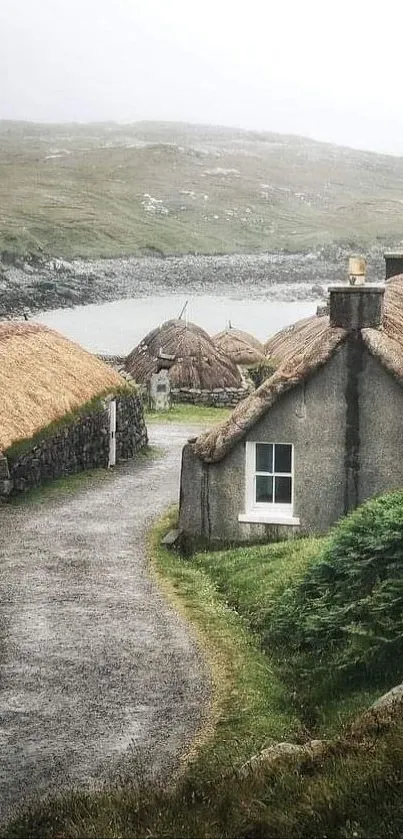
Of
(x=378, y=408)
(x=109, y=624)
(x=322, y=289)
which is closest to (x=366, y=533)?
(x=109, y=624)

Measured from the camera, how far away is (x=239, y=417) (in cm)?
2083

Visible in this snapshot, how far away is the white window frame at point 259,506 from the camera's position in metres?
21.0

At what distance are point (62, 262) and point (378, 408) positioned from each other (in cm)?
14975

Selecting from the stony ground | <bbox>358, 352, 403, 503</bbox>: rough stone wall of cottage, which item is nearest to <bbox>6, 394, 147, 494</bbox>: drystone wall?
<bbox>358, 352, 403, 503</bbox>: rough stone wall of cottage

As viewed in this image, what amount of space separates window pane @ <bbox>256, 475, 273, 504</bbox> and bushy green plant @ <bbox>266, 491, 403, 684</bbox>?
5.35 meters

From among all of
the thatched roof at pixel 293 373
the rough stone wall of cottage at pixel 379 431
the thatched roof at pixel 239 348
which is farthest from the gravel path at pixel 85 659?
the thatched roof at pixel 239 348

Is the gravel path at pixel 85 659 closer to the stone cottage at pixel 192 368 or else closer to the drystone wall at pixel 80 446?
the drystone wall at pixel 80 446

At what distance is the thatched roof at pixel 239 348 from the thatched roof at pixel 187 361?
3671 mm

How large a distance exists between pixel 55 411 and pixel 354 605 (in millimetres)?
16019

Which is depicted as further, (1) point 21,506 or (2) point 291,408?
(1) point 21,506

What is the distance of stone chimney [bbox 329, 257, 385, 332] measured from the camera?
20703 millimetres

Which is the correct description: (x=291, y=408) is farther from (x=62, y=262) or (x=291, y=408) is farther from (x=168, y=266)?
(x=168, y=266)

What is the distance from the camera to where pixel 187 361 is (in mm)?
49062

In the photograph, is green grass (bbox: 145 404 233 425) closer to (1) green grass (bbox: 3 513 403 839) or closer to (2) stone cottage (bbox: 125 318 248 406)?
(2) stone cottage (bbox: 125 318 248 406)
